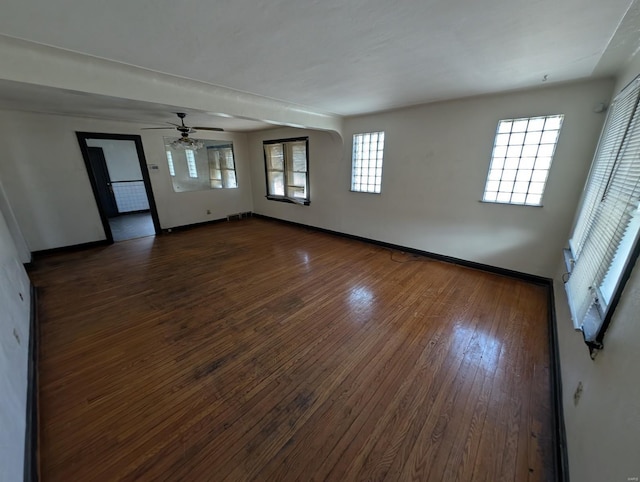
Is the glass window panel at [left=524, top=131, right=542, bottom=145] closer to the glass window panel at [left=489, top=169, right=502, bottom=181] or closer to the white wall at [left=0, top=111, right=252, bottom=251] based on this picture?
the glass window panel at [left=489, top=169, right=502, bottom=181]

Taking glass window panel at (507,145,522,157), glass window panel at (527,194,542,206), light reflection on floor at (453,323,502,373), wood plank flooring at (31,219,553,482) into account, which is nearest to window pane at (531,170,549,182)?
glass window panel at (527,194,542,206)

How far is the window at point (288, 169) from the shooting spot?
5.58 metres

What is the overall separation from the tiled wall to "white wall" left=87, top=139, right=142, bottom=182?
18 centimetres

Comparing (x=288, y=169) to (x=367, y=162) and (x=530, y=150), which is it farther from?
(x=530, y=150)

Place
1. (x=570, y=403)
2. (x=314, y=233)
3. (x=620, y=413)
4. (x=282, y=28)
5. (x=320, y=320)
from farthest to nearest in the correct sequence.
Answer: (x=314, y=233) < (x=320, y=320) < (x=282, y=28) < (x=570, y=403) < (x=620, y=413)

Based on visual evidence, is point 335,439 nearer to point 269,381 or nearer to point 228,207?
point 269,381

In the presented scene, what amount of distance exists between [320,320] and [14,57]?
10.5ft

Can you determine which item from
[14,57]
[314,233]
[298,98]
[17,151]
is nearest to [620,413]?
[298,98]

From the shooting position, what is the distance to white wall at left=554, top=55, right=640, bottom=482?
0.84 metres

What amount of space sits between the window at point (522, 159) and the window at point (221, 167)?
19.3ft

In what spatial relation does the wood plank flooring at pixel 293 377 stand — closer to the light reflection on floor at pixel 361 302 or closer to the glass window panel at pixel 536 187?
the light reflection on floor at pixel 361 302

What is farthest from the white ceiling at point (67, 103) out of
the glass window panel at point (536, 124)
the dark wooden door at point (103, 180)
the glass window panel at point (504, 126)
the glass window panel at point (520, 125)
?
the glass window panel at point (536, 124)

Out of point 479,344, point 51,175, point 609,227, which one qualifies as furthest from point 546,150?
point 51,175

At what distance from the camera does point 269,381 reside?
1.83 m
